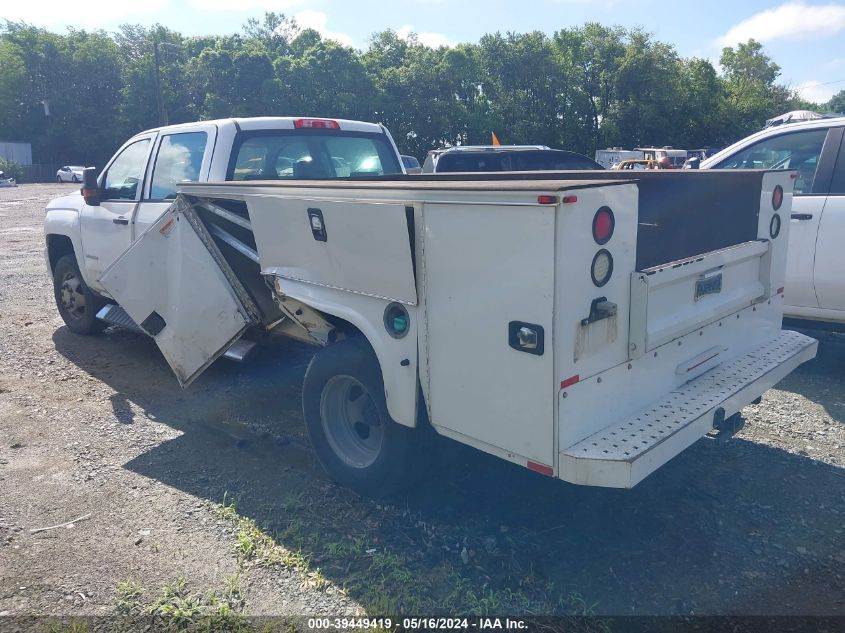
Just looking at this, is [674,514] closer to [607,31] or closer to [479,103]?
[479,103]

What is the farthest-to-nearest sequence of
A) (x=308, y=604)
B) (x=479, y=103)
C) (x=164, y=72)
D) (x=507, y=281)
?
(x=164, y=72) → (x=479, y=103) → (x=308, y=604) → (x=507, y=281)

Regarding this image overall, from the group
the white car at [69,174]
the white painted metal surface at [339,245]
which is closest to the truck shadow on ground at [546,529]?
the white painted metal surface at [339,245]

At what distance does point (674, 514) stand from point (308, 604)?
1948 millimetres

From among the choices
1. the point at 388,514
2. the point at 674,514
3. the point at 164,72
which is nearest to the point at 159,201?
the point at 388,514

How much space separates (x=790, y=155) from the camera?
20.0 feet

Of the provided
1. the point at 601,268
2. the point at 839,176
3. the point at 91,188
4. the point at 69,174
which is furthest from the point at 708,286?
the point at 69,174

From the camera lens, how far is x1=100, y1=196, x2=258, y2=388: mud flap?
15.5 ft

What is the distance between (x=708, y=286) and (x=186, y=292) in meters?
3.33

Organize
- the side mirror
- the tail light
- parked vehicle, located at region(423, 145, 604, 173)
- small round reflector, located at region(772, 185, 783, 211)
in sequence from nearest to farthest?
1. small round reflector, located at region(772, 185, 783, 211)
2. the tail light
3. the side mirror
4. parked vehicle, located at region(423, 145, 604, 173)

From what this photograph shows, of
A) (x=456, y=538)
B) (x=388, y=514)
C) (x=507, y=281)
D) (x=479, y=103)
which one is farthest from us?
(x=479, y=103)

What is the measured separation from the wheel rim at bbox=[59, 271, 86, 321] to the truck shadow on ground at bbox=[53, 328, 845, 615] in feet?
10.2

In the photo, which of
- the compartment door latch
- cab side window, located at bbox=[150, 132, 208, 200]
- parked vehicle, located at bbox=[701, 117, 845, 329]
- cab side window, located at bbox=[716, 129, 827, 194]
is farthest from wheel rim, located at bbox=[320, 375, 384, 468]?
cab side window, located at bbox=[716, 129, 827, 194]

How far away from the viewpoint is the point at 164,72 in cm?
4975

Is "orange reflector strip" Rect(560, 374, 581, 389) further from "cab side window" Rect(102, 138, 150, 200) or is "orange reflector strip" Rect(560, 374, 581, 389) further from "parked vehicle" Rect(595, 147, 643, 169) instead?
"parked vehicle" Rect(595, 147, 643, 169)
